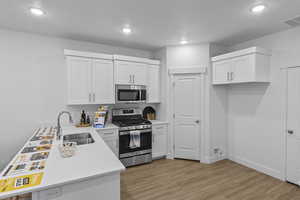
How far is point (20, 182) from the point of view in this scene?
118 cm

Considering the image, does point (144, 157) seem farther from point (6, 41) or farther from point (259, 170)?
point (6, 41)

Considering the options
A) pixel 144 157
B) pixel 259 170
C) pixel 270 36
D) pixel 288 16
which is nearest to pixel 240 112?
pixel 259 170

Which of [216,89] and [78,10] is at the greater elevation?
[78,10]

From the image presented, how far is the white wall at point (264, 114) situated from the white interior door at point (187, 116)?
877mm

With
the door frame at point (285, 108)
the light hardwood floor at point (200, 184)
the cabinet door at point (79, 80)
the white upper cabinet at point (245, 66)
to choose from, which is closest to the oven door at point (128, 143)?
the light hardwood floor at point (200, 184)

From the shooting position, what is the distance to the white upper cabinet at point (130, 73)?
11.5 ft

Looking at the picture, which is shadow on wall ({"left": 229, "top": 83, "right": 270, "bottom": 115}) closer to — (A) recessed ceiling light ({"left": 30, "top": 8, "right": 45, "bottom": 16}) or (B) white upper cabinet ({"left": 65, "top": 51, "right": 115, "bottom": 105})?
(B) white upper cabinet ({"left": 65, "top": 51, "right": 115, "bottom": 105})

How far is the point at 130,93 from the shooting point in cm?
366

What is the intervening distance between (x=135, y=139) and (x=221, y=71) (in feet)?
7.72

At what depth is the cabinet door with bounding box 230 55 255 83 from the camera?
295cm

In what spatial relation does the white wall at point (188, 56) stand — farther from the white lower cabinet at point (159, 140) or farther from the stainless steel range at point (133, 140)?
the stainless steel range at point (133, 140)

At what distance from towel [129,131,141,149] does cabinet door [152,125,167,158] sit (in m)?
0.43

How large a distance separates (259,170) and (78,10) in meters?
4.35

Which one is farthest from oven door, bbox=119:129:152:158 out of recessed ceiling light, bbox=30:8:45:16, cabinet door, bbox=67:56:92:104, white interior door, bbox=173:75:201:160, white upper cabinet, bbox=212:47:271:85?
recessed ceiling light, bbox=30:8:45:16
